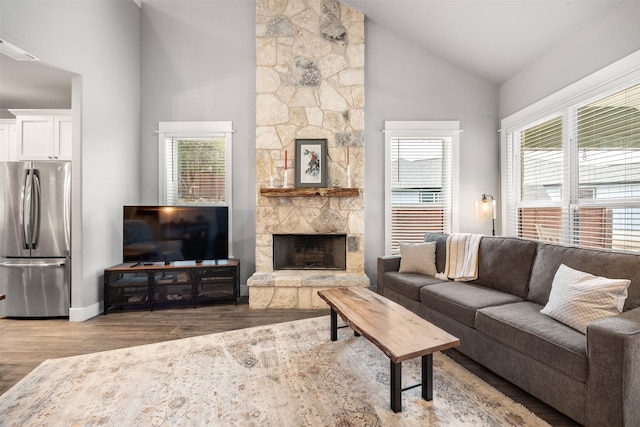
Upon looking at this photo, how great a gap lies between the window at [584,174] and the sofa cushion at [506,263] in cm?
70

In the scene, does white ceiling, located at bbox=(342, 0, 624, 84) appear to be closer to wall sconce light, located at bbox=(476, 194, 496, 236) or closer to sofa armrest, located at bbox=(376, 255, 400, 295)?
wall sconce light, located at bbox=(476, 194, 496, 236)

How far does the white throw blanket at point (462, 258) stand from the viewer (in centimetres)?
309

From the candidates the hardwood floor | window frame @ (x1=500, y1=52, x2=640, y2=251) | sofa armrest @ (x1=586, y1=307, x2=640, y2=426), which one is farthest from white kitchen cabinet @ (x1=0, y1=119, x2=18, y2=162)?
window frame @ (x1=500, y1=52, x2=640, y2=251)

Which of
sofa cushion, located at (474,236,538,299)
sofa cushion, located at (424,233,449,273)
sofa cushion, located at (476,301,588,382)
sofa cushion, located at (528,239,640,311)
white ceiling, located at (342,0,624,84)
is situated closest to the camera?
sofa cushion, located at (476,301,588,382)

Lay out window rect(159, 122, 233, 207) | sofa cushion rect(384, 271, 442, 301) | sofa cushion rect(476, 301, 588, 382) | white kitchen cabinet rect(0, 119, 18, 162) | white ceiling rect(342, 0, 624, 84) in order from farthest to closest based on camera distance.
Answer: window rect(159, 122, 233, 207) → white kitchen cabinet rect(0, 119, 18, 162) → sofa cushion rect(384, 271, 442, 301) → white ceiling rect(342, 0, 624, 84) → sofa cushion rect(476, 301, 588, 382)

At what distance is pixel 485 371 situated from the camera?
7.18 ft

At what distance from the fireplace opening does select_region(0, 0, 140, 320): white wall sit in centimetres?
208

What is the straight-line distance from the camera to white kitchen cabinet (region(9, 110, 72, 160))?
138 inches

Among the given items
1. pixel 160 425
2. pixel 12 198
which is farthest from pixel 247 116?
pixel 160 425

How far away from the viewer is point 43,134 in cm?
351

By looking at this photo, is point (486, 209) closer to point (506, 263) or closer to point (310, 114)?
point (506, 263)

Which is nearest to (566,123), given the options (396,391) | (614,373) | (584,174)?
(584,174)

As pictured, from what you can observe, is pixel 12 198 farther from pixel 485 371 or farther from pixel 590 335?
pixel 590 335

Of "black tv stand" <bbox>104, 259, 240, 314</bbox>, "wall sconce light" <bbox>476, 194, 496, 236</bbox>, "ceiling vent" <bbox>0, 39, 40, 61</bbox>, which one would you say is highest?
"ceiling vent" <bbox>0, 39, 40, 61</bbox>
